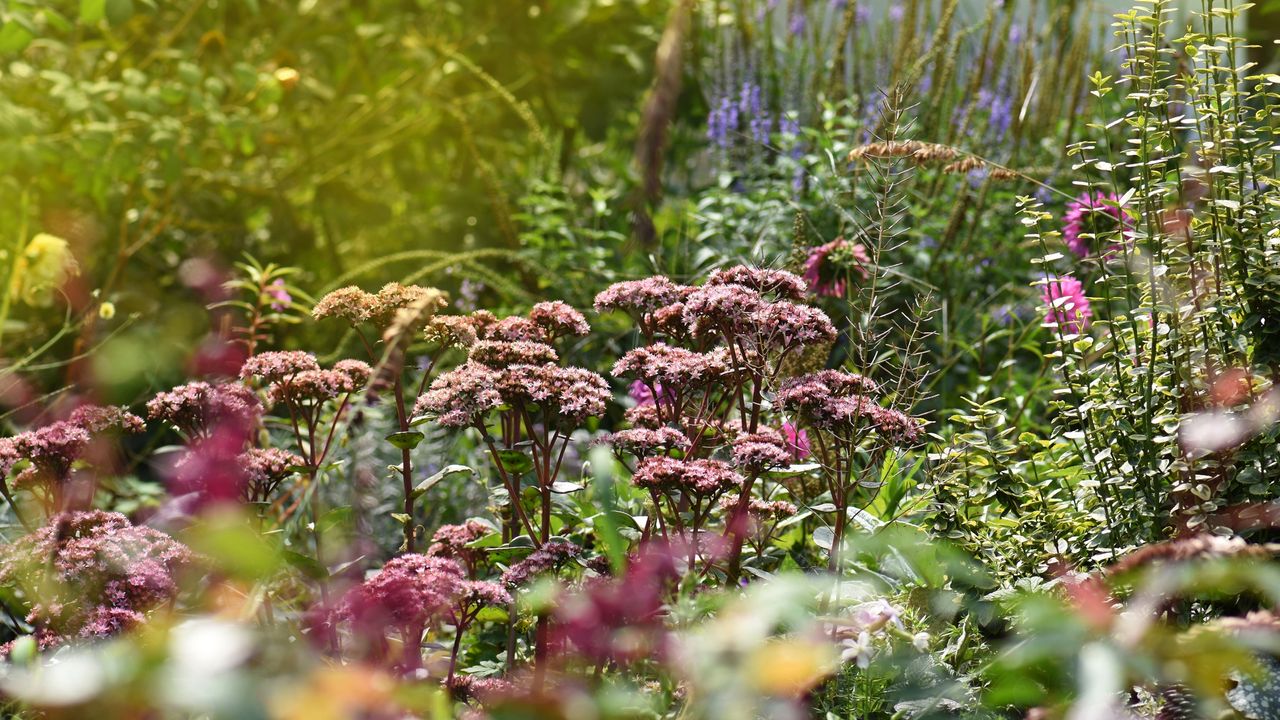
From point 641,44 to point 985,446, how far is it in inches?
154

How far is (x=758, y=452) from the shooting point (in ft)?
6.24

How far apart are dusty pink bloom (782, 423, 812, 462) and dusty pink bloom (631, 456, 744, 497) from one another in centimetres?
32

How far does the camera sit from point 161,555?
2.00 m

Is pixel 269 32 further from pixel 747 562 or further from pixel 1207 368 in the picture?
pixel 1207 368

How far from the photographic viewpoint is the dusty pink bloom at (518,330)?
2.29 metres

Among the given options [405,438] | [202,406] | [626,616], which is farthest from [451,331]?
[626,616]

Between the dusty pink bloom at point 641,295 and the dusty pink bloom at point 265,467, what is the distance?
65cm

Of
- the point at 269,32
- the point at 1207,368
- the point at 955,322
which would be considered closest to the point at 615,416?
the point at 955,322

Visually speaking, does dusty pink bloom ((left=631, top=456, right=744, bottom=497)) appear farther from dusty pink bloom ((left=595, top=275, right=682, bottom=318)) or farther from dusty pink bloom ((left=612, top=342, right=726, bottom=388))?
dusty pink bloom ((left=595, top=275, right=682, bottom=318))

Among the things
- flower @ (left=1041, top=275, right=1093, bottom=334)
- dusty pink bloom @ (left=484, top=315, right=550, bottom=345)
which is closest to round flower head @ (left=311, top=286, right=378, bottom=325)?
dusty pink bloom @ (left=484, top=315, right=550, bottom=345)

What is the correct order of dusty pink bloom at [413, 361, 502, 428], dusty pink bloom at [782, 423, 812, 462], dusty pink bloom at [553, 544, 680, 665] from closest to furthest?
dusty pink bloom at [553, 544, 680, 665] < dusty pink bloom at [413, 361, 502, 428] < dusty pink bloom at [782, 423, 812, 462]

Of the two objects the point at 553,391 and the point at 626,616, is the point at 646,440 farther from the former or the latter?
the point at 626,616

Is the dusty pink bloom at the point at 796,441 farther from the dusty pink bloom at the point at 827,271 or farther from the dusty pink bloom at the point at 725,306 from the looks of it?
the dusty pink bloom at the point at 827,271

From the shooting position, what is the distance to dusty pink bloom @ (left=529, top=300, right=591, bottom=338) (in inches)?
90.1
